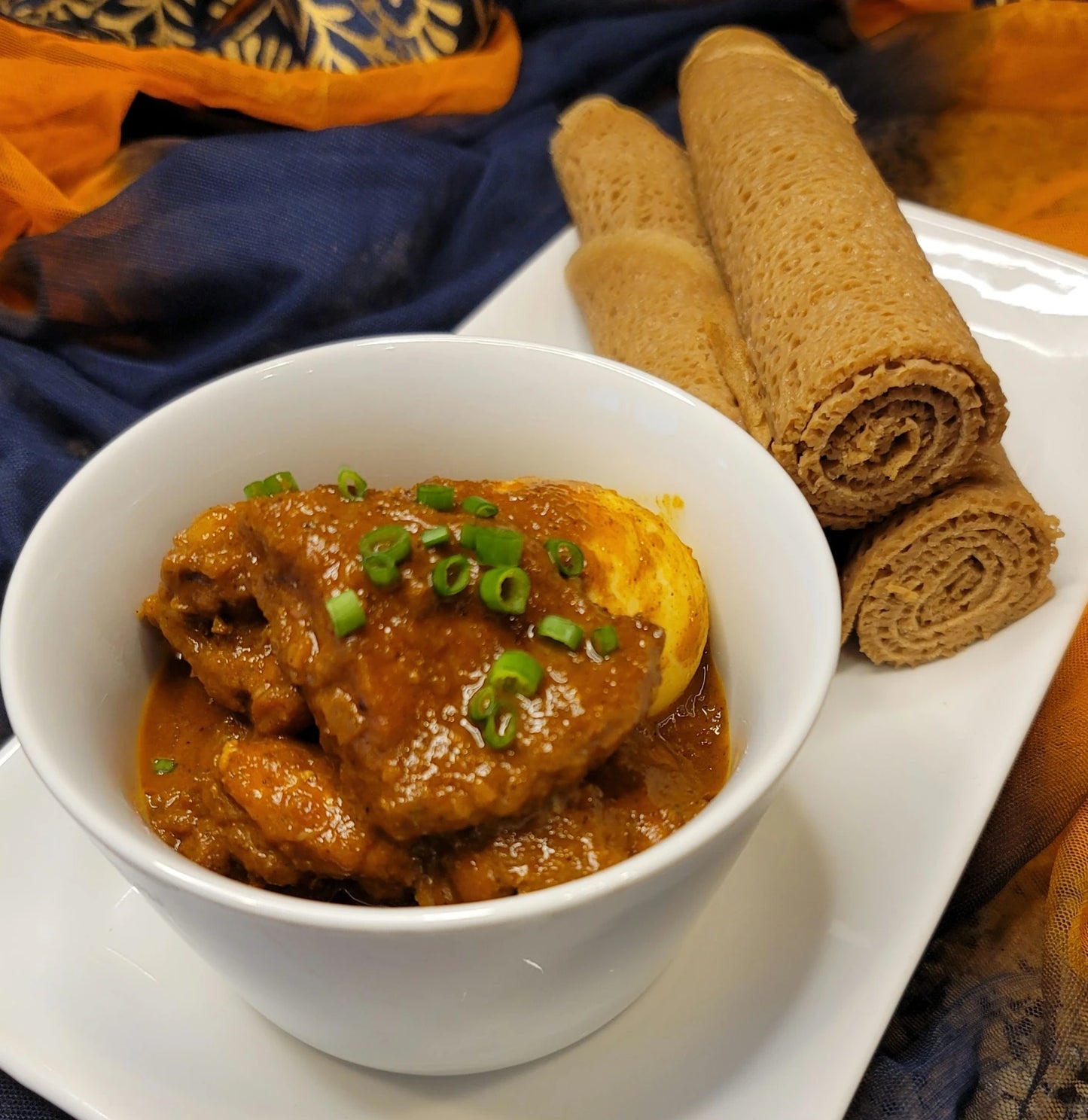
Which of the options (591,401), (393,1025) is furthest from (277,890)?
(591,401)

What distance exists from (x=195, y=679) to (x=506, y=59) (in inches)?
96.2

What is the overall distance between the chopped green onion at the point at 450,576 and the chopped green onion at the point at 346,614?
0.28ft

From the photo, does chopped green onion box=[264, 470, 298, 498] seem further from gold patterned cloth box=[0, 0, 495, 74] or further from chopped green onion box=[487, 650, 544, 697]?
gold patterned cloth box=[0, 0, 495, 74]

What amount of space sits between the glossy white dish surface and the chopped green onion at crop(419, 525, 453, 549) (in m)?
0.64

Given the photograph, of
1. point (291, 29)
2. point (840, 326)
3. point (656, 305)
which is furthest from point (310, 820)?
point (291, 29)

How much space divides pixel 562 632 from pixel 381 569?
205 millimetres

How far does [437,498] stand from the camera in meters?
1.34

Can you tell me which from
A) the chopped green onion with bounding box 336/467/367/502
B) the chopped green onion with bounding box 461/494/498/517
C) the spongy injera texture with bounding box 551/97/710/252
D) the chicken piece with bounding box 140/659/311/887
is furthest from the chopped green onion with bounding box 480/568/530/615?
the spongy injera texture with bounding box 551/97/710/252

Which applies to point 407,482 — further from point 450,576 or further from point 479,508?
point 450,576

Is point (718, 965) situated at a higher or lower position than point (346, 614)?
lower

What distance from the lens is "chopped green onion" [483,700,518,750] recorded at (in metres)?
1.11

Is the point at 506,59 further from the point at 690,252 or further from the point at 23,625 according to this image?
the point at 23,625

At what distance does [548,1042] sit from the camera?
128 cm

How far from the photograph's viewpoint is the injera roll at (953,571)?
68.5 inches
